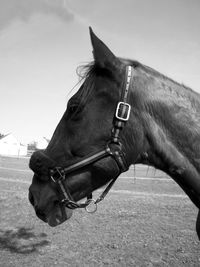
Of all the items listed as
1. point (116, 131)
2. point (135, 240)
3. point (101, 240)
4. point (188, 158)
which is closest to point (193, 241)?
point (135, 240)

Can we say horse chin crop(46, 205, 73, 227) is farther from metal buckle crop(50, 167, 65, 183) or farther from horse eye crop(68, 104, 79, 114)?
horse eye crop(68, 104, 79, 114)

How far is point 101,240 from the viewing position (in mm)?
6316

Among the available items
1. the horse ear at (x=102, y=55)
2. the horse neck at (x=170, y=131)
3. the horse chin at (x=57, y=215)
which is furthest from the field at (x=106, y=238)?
the horse ear at (x=102, y=55)

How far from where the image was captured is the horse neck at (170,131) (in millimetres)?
2227

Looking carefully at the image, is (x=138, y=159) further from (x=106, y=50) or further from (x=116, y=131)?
(x=106, y=50)

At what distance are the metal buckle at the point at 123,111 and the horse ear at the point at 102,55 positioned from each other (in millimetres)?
355

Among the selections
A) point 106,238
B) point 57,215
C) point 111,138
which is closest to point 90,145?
point 111,138

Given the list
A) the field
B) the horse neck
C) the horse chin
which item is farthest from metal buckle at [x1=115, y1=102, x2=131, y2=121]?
the field

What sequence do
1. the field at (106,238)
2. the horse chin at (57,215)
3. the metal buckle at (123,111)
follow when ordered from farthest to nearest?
the field at (106,238) → the horse chin at (57,215) → the metal buckle at (123,111)

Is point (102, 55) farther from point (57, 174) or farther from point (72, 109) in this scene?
point (57, 174)

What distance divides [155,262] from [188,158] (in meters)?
3.83

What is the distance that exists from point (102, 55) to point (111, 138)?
2.37ft

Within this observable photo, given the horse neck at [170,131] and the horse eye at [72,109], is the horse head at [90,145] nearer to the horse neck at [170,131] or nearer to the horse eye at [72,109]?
the horse eye at [72,109]

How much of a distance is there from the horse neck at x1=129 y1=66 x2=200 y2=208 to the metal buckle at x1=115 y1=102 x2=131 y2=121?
10 centimetres
